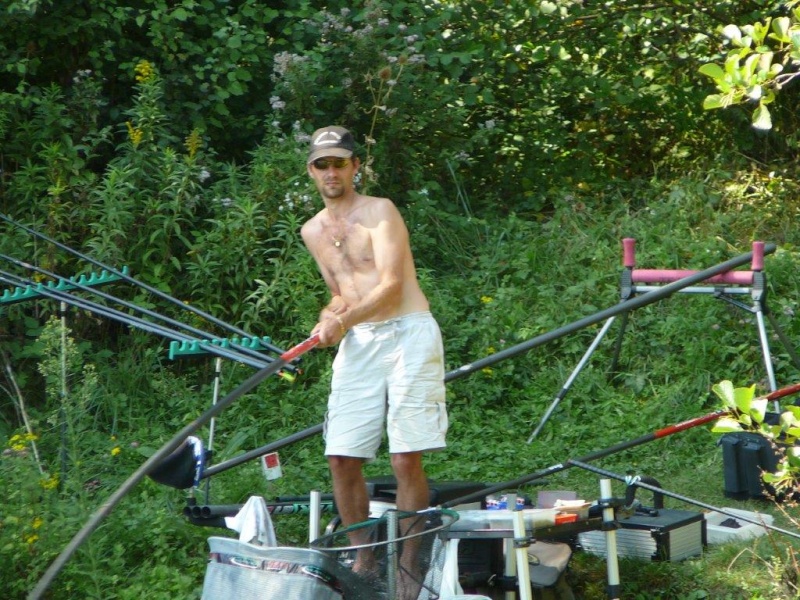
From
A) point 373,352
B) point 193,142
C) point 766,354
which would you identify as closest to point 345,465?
point 373,352

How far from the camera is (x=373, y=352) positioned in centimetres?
451

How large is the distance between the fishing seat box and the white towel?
4.52 ft

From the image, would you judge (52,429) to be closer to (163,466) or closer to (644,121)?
(163,466)

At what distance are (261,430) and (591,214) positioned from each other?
3144mm

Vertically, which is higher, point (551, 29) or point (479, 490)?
point (551, 29)

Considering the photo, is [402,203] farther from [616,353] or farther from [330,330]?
[330,330]

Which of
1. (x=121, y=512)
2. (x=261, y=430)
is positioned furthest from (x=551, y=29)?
(x=121, y=512)

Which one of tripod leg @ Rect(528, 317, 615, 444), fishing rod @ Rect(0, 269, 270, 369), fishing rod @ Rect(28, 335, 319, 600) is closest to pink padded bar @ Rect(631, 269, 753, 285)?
tripod leg @ Rect(528, 317, 615, 444)

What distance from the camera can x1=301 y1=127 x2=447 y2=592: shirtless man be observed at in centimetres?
439

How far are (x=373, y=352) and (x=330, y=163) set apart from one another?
0.74m

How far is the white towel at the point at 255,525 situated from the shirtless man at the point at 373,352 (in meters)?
0.56

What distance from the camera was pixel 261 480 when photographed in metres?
5.57

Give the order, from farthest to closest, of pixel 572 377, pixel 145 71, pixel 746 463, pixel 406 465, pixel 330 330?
1. pixel 145 71
2. pixel 572 377
3. pixel 746 463
4. pixel 406 465
5. pixel 330 330

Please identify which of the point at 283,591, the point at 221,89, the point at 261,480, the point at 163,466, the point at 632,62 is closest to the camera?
the point at 283,591
